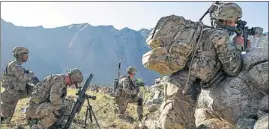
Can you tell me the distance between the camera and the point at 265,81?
18.7 feet

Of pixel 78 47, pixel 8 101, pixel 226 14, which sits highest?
pixel 78 47

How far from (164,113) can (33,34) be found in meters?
78.4

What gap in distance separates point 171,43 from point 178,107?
915mm

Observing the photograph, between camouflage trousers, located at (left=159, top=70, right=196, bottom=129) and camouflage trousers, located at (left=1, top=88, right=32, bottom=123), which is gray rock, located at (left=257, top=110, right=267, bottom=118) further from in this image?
camouflage trousers, located at (left=1, top=88, right=32, bottom=123)

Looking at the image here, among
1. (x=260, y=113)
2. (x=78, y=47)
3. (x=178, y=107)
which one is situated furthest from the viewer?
→ (x=78, y=47)

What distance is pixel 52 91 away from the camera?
10.2 m

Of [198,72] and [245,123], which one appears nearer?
[245,123]

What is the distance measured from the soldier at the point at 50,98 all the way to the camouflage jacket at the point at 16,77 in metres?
1.69

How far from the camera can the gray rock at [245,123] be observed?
18.3ft

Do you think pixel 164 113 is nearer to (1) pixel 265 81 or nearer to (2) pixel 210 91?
(2) pixel 210 91

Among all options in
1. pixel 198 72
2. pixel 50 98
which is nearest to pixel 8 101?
pixel 50 98

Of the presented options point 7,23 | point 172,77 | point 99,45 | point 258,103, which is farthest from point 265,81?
point 7,23

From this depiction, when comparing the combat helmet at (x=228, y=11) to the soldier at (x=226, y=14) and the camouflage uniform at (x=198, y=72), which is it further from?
the camouflage uniform at (x=198, y=72)

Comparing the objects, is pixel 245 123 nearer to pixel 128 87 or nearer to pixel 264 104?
pixel 264 104
